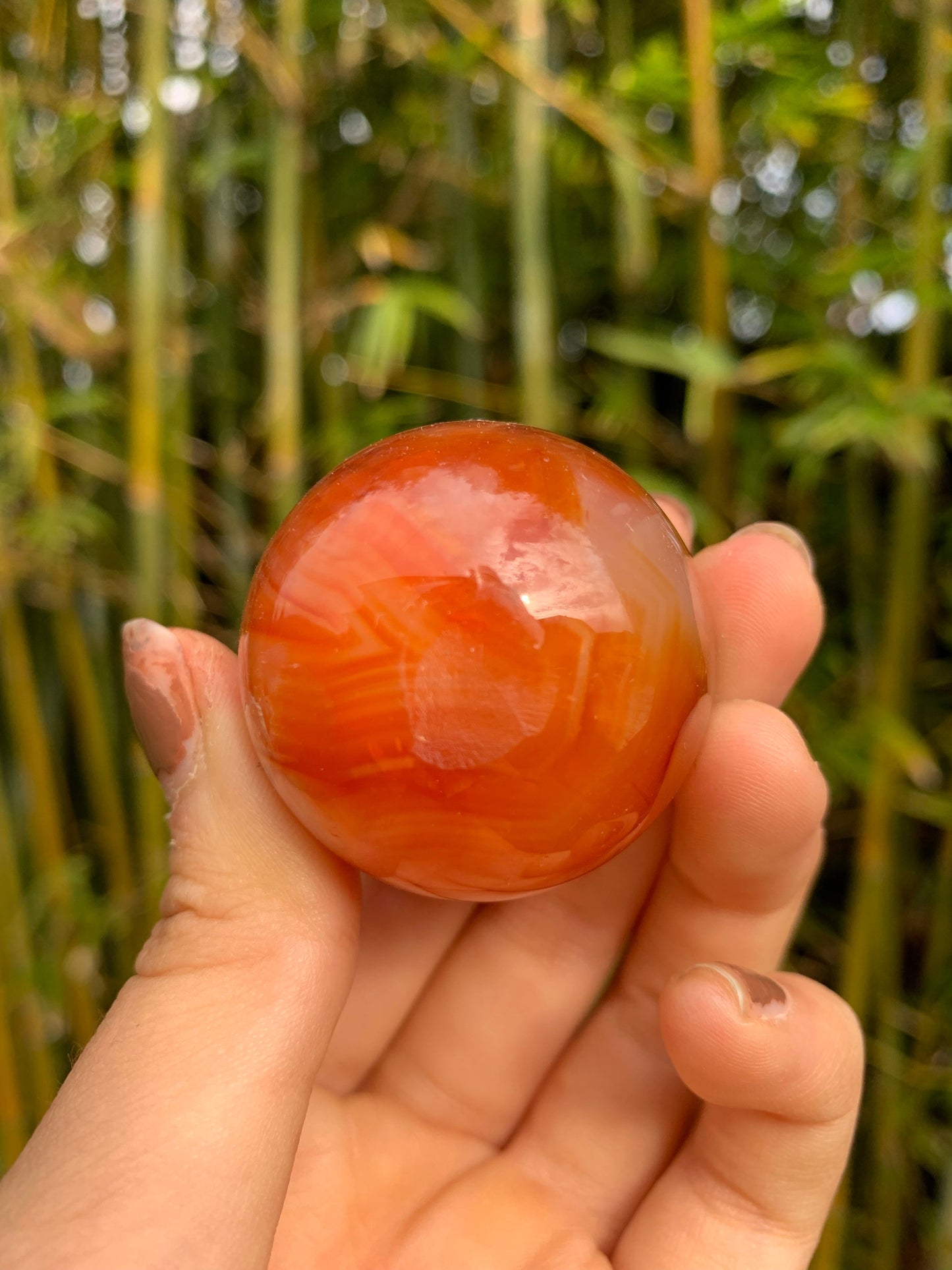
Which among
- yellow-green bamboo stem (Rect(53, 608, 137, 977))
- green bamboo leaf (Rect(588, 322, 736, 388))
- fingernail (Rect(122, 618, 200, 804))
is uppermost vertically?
green bamboo leaf (Rect(588, 322, 736, 388))

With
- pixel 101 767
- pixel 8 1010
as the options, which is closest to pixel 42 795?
pixel 101 767

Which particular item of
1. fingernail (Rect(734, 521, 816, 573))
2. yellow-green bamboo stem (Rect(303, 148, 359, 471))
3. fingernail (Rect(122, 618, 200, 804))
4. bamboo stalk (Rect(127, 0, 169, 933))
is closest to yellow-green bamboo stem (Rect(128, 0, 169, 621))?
bamboo stalk (Rect(127, 0, 169, 933))

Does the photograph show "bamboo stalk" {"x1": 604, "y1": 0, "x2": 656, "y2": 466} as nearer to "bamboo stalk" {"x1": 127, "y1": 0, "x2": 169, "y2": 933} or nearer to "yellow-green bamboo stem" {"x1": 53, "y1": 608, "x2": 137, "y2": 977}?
"bamboo stalk" {"x1": 127, "y1": 0, "x2": 169, "y2": 933}

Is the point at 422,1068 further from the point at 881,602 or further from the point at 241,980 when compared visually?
the point at 881,602

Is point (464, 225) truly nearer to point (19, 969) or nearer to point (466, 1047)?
point (466, 1047)

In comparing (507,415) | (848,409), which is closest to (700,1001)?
(848,409)

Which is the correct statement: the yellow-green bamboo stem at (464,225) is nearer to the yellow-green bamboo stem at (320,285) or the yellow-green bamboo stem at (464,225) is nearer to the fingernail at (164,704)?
the yellow-green bamboo stem at (320,285)
